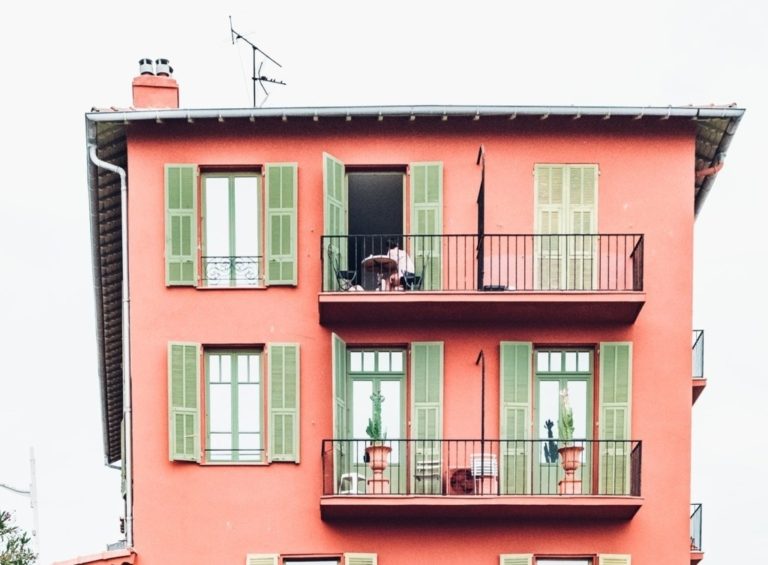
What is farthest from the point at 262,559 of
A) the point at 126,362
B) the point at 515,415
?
the point at 515,415

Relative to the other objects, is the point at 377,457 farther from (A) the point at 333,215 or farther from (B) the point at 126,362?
(B) the point at 126,362

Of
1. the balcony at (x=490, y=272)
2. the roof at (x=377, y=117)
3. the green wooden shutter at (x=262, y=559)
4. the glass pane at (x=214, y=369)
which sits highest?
the roof at (x=377, y=117)

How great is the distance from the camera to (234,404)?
67.7 ft

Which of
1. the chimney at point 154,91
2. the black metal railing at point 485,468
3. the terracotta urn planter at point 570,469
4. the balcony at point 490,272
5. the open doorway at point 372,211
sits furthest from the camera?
the chimney at point 154,91

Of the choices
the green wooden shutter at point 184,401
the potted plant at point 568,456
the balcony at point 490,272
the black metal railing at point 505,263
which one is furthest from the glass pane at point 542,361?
the green wooden shutter at point 184,401

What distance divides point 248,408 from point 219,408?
1.66ft

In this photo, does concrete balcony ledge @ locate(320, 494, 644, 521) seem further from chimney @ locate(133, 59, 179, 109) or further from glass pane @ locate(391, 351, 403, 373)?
chimney @ locate(133, 59, 179, 109)

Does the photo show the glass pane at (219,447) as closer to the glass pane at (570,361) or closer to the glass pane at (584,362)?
the glass pane at (570,361)

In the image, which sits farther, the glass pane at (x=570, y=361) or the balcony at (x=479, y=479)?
the glass pane at (x=570, y=361)

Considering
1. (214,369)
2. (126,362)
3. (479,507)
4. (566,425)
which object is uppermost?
(126,362)

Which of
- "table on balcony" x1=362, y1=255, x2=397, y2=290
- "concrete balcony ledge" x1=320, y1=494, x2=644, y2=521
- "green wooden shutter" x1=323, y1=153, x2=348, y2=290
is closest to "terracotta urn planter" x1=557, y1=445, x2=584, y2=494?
"concrete balcony ledge" x1=320, y1=494, x2=644, y2=521

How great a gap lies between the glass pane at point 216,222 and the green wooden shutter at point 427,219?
3.33 meters

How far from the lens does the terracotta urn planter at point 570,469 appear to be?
1984 centimetres

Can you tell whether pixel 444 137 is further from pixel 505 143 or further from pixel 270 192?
pixel 270 192
